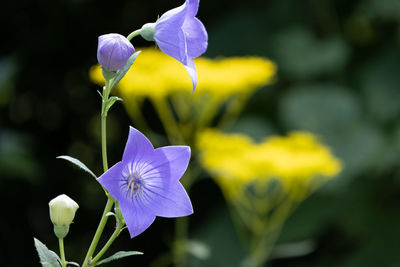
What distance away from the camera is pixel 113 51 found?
0.77 m

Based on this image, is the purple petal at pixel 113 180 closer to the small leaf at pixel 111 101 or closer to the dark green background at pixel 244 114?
the small leaf at pixel 111 101

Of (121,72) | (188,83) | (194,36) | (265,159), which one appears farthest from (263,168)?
(121,72)

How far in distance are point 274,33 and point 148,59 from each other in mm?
957

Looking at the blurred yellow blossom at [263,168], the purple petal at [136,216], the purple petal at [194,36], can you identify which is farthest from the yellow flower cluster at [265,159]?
the purple petal at [136,216]

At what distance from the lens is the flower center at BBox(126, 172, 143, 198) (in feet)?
2.69

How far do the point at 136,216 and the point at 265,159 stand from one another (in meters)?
1.04

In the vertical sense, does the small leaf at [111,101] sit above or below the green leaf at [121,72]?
below

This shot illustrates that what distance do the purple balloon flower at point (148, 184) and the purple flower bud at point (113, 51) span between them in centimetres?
8

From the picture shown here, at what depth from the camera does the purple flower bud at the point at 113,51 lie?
77cm

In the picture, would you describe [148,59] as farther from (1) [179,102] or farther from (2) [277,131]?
(2) [277,131]

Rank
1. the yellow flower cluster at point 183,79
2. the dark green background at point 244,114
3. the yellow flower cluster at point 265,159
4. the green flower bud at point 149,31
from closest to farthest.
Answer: the green flower bud at point 149,31 < the yellow flower cluster at point 265,159 < the yellow flower cluster at point 183,79 < the dark green background at point 244,114

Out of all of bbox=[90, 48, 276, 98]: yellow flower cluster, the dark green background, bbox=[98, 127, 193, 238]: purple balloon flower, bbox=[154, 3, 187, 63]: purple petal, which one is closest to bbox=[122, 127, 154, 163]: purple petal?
bbox=[98, 127, 193, 238]: purple balloon flower

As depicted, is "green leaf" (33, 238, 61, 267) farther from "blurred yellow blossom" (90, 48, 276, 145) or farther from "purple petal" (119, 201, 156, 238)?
"blurred yellow blossom" (90, 48, 276, 145)

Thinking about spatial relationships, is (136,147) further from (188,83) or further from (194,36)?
(188,83)
